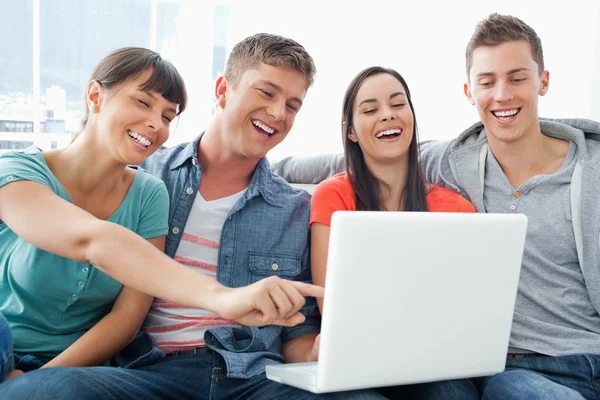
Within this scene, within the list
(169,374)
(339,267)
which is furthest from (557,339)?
(169,374)

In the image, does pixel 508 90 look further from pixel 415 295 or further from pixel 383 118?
pixel 415 295

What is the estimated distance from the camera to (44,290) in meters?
1.34

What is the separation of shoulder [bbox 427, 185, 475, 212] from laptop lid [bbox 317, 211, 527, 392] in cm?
49

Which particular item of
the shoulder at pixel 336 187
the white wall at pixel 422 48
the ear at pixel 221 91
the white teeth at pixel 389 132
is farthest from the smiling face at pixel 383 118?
the white wall at pixel 422 48

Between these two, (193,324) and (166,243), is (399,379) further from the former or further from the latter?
(166,243)

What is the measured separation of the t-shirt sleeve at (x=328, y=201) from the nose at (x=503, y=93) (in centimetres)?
45

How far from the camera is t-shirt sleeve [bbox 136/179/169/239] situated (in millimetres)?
1448

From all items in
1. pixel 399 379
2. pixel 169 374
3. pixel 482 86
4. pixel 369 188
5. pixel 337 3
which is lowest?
pixel 169 374

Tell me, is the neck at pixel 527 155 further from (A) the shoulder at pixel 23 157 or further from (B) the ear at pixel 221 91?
(A) the shoulder at pixel 23 157

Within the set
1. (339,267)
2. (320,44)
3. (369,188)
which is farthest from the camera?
(320,44)

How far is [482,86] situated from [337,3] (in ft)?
4.54

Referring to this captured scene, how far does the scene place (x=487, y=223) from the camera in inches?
43.6

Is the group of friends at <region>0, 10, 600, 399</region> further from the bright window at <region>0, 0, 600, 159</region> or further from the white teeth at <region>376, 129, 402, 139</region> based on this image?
the bright window at <region>0, 0, 600, 159</region>

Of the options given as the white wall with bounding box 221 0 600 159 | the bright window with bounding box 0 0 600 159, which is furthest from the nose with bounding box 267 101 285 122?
the white wall with bounding box 221 0 600 159
